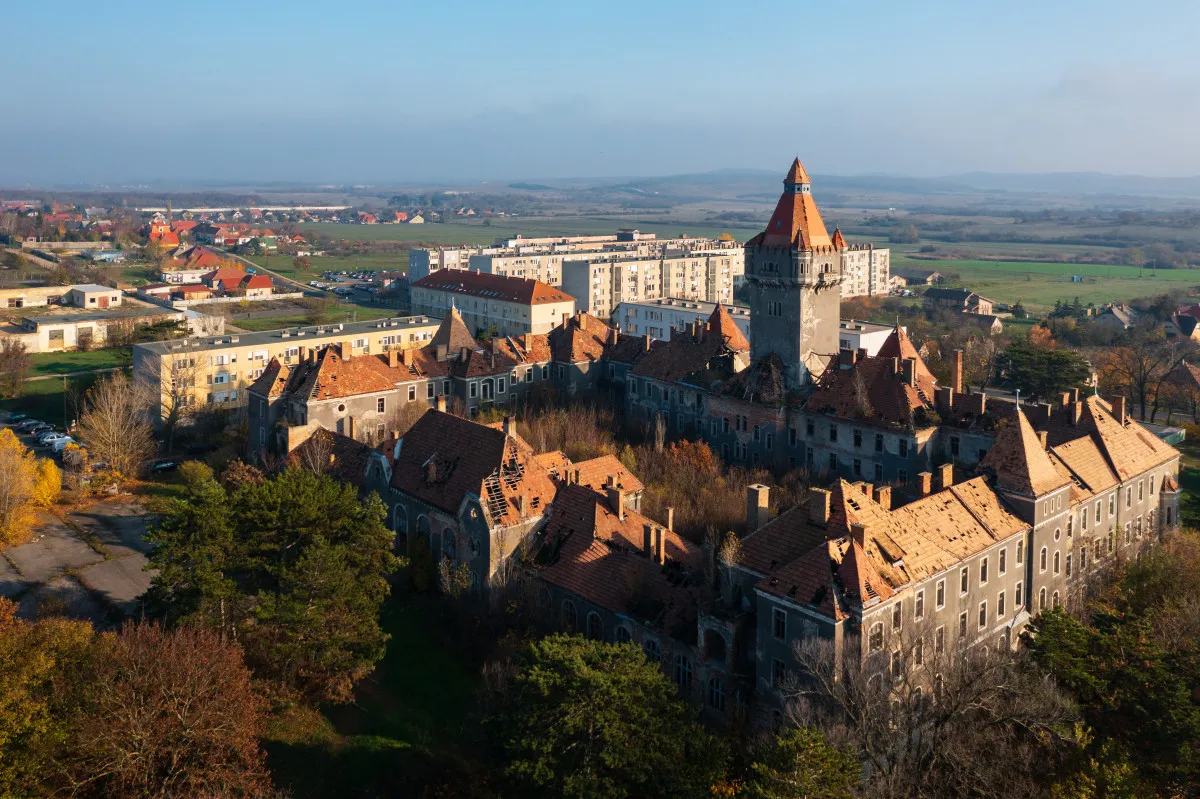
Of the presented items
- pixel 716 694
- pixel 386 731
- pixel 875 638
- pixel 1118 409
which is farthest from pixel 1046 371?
pixel 386 731

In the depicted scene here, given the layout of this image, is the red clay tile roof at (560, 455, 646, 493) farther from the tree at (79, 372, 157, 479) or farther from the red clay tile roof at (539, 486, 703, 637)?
the tree at (79, 372, 157, 479)

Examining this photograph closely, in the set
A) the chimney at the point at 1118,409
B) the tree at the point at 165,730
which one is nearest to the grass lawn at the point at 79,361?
the tree at the point at 165,730

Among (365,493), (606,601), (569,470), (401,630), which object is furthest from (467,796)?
(365,493)

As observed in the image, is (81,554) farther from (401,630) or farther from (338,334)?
(338,334)

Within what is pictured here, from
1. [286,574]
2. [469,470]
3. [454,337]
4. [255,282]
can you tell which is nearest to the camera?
[286,574]

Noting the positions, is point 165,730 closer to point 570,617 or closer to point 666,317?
point 570,617

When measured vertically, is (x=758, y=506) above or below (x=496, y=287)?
below

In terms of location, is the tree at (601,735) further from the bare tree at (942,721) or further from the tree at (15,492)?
the tree at (15,492)

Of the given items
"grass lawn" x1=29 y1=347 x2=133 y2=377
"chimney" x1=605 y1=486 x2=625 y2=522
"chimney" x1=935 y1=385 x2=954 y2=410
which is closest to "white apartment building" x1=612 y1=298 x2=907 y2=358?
"chimney" x1=935 y1=385 x2=954 y2=410
